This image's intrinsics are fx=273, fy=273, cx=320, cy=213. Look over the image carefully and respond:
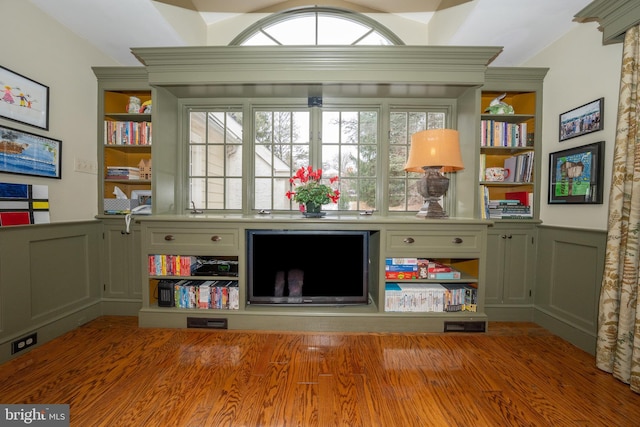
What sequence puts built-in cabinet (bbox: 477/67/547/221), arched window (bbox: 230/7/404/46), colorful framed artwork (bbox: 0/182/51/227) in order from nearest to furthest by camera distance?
1. colorful framed artwork (bbox: 0/182/51/227)
2. built-in cabinet (bbox: 477/67/547/221)
3. arched window (bbox: 230/7/404/46)

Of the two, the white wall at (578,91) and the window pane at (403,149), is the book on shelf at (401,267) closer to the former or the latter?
the window pane at (403,149)

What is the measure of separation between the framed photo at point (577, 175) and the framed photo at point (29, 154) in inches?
167

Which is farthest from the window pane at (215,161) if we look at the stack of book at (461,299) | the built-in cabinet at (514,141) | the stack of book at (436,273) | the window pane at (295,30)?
the built-in cabinet at (514,141)

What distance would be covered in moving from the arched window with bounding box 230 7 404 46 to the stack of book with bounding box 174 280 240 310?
2.68 metres

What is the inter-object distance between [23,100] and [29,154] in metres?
0.38

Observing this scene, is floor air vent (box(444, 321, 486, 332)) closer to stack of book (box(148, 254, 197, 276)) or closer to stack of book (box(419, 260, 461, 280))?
stack of book (box(419, 260, 461, 280))

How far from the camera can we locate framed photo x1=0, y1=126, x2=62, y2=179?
187cm

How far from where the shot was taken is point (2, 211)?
5.99 feet

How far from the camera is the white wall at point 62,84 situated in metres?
1.94

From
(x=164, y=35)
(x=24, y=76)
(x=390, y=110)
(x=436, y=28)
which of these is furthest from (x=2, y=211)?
(x=436, y=28)

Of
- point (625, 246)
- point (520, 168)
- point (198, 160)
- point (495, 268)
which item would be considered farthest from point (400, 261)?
point (198, 160)

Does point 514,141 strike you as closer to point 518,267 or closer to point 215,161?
point 518,267

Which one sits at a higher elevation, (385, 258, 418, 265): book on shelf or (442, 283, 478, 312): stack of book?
(385, 258, 418, 265): book on shelf

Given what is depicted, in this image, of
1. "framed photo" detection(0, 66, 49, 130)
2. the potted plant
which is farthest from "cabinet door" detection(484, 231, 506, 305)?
"framed photo" detection(0, 66, 49, 130)
